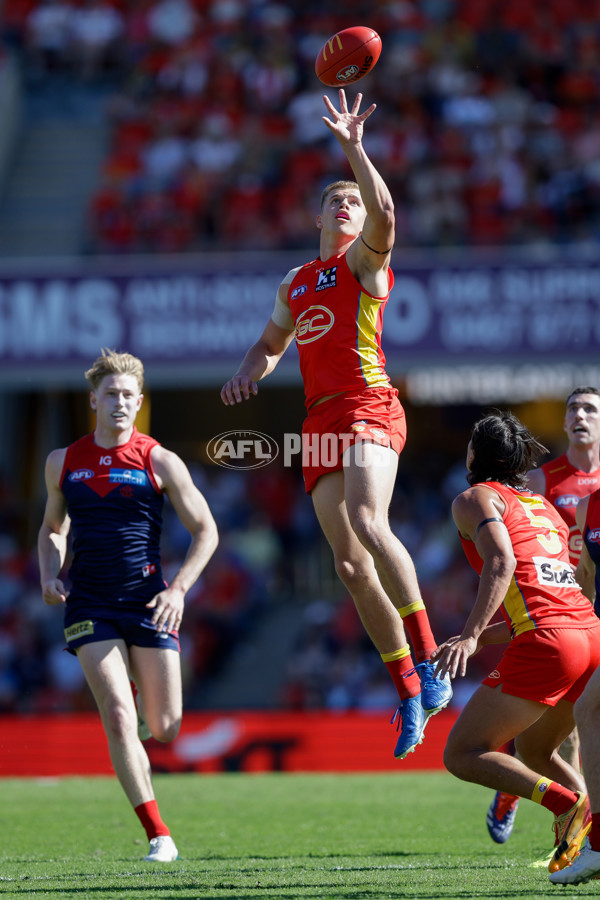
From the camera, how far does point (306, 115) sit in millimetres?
17844

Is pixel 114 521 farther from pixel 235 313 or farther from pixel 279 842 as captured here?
pixel 235 313

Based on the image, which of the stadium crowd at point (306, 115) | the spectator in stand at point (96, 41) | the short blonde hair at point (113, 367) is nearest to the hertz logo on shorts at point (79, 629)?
the short blonde hair at point (113, 367)

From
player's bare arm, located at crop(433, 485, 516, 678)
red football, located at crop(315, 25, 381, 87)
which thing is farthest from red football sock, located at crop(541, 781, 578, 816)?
red football, located at crop(315, 25, 381, 87)

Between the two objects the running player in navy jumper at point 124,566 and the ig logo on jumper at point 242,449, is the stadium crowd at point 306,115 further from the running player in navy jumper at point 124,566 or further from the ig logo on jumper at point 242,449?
the running player in navy jumper at point 124,566

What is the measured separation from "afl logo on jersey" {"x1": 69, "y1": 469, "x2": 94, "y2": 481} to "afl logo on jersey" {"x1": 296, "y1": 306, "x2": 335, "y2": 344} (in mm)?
1404

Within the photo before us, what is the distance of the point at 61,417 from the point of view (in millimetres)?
19109

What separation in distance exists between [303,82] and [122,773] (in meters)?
14.4

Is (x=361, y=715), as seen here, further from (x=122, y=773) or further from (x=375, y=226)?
(x=375, y=226)

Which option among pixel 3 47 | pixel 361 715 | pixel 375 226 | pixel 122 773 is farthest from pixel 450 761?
pixel 3 47

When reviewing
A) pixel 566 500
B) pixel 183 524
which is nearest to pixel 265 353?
pixel 183 524

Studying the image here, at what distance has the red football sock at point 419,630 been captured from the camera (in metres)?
6.25

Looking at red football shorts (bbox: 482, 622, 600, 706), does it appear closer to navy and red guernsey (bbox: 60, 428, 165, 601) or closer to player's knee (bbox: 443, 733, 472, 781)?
player's knee (bbox: 443, 733, 472, 781)

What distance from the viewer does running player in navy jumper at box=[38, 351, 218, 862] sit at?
652 cm

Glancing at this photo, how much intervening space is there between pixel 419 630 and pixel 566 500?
1.81 meters
